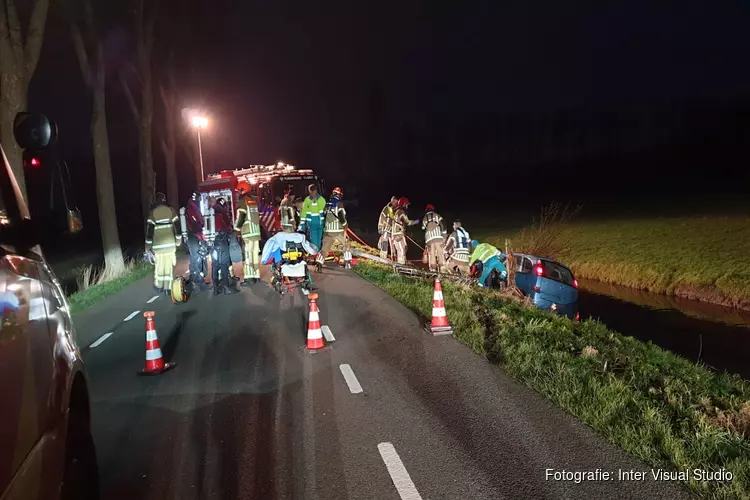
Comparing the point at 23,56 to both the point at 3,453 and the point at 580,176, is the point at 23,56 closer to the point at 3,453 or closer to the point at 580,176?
the point at 3,453

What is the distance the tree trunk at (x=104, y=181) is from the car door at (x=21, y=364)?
16.3 m

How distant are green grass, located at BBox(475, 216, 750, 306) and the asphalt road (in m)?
12.4

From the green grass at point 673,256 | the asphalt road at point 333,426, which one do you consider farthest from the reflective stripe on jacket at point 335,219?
the green grass at point 673,256

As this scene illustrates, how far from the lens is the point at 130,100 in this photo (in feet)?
82.6

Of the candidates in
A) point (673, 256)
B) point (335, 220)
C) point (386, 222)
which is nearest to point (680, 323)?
point (673, 256)

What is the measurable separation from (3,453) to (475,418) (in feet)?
13.4

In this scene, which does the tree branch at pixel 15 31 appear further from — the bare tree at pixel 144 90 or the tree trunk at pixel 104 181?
the bare tree at pixel 144 90

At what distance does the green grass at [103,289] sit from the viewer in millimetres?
12789

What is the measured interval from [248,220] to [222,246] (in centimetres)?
199

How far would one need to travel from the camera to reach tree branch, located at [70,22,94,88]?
58.9 ft

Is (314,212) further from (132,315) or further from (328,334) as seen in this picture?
(328,334)

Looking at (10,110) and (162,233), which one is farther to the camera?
(162,233)

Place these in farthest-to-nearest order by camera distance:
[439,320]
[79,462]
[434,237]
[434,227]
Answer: [434,237], [434,227], [439,320], [79,462]

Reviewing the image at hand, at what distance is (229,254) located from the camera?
41.9 ft
